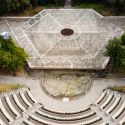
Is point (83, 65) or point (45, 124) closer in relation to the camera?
point (45, 124)

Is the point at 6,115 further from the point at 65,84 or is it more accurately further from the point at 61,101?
the point at 65,84

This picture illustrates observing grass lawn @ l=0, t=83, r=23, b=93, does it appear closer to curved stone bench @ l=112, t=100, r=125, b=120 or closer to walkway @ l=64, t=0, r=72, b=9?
curved stone bench @ l=112, t=100, r=125, b=120

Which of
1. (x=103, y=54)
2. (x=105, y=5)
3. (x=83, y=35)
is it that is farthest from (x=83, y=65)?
(x=105, y=5)

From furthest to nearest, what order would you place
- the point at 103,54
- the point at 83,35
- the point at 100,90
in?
the point at 83,35 < the point at 103,54 < the point at 100,90

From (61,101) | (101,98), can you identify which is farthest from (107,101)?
(61,101)

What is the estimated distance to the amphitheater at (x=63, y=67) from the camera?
55.5 meters

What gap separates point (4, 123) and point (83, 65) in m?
16.2

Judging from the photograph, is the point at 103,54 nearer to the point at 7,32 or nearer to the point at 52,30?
the point at 52,30

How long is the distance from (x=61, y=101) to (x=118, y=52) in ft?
36.3

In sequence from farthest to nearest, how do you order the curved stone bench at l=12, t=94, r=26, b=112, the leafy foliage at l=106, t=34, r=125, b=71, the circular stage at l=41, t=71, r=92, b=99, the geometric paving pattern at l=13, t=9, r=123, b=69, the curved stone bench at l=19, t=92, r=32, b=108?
1. the geometric paving pattern at l=13, t=9, r=123, b=69
2. the circular stage at l=41, t=71, r=92, b=99
3. the leafy foliage at l=106, t=34, r=125, b=71
4. the curved stone bench at l=19, t=92, r=32, b=108
5. the curved stone bench at l=12, t=94, r=26, b=112

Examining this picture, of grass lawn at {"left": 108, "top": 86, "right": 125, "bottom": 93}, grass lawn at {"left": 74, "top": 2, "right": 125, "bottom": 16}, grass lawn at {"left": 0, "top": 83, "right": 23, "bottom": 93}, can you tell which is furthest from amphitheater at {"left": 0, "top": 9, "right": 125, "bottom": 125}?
grass lawn at {"left": 74, "top": 2, "right": 125, "bottom": 16}

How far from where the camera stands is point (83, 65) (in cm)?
6328

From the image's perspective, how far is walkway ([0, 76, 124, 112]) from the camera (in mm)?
57438

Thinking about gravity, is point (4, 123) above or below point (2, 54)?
below
